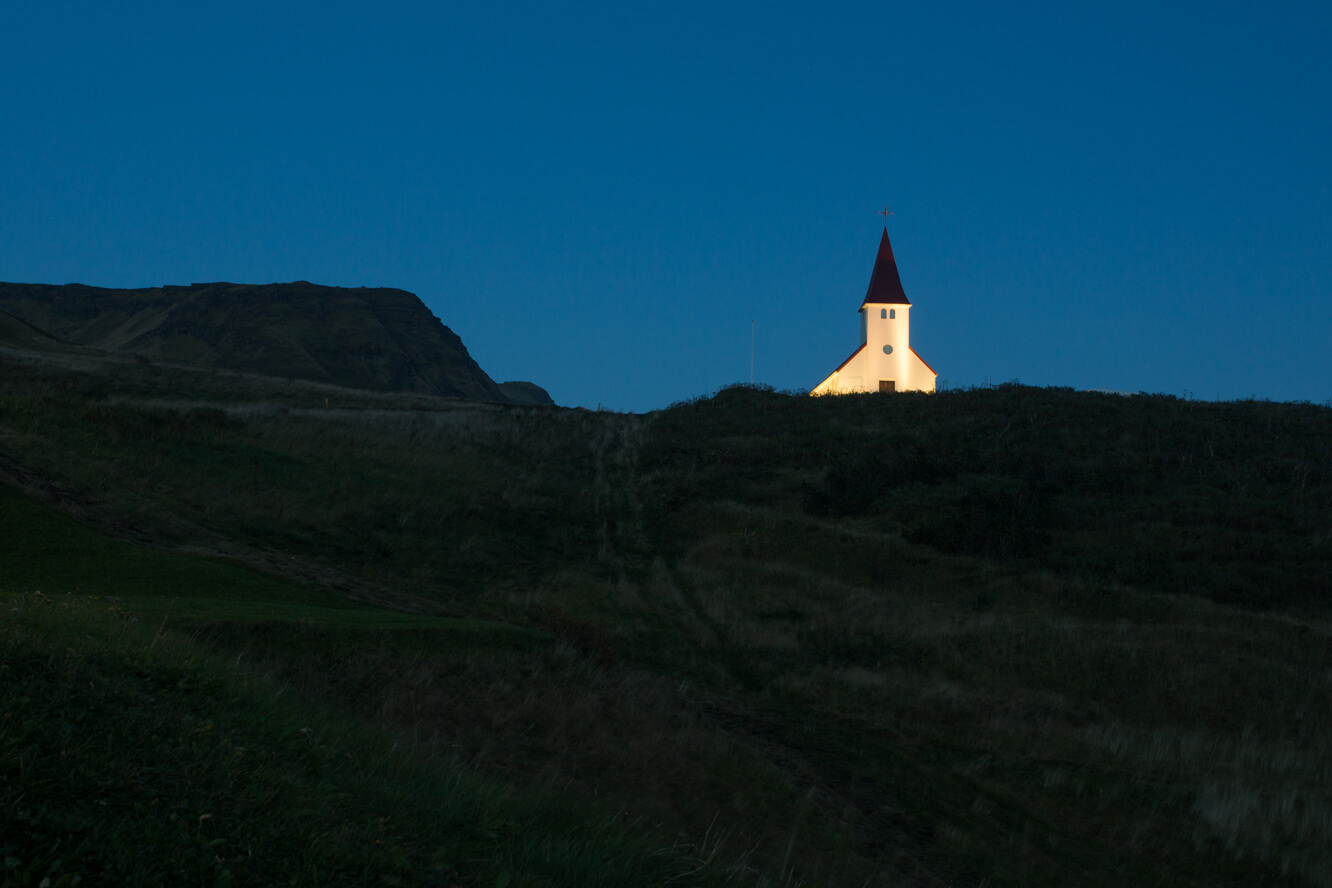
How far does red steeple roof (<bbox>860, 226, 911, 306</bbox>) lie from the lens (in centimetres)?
6081

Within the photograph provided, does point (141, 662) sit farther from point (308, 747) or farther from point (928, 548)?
point (928, 548)

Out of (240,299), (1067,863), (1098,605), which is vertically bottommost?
(1067,863)

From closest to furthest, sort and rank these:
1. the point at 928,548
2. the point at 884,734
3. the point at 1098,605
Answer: the point at 884,734 < the point at 1098,605 < the point at 928,548

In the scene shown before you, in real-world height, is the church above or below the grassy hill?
above

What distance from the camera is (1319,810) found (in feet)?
36.0

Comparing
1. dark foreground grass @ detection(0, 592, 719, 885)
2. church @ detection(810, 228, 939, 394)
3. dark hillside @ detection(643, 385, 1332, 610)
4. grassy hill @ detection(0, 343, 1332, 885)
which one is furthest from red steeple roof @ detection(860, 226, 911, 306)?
dark foreground grass @ detection(0, 592, 719, 885)

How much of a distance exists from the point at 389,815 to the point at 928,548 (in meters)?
21.8

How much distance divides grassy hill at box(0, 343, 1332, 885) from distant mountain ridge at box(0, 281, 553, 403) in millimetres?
102506

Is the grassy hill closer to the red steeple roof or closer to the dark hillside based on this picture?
the dark hillside

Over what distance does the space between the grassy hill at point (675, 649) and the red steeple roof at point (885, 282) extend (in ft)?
85.6

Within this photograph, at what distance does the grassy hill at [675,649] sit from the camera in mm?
5539

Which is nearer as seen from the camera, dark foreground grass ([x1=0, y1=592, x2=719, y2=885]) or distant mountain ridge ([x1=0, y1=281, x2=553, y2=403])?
dark foreground grass ([x1=0, y1=592, x2=719, y2=885])

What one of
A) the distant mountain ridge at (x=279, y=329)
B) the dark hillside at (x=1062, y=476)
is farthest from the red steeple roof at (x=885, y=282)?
the distant mountain ridge at (x=279, y=329)

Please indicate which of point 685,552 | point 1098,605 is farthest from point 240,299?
point 1098,605
